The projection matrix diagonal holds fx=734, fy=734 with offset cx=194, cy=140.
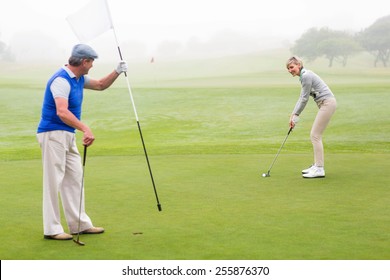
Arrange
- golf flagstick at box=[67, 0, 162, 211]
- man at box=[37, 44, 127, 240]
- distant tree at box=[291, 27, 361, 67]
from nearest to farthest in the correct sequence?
man at box=[37, 44, 127, 240], golf flagstick at box=[67, 0, 162, 211], distant tree at box=[291, 27, 361, 67]

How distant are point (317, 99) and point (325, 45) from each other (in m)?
21.8

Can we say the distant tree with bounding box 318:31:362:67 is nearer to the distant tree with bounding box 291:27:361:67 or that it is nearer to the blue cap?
the distant tree with bounding box 291:27:361:67

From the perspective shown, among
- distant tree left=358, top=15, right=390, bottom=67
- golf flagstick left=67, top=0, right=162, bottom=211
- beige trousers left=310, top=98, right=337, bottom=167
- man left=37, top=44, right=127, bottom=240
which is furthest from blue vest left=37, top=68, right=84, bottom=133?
distant tree left=358, top=15, right=390, bottom=67

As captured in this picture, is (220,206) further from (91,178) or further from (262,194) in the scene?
(91,178)

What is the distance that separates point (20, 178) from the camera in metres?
8.52

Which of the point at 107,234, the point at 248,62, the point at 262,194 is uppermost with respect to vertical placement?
the point at 107,234

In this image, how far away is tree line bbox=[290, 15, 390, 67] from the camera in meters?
29.1

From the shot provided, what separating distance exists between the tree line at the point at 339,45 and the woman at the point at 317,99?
67.9ft

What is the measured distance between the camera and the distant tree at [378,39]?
27.5 metres

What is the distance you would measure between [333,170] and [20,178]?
3.77 meters

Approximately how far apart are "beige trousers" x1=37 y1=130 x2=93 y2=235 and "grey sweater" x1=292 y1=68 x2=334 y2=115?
360 cm

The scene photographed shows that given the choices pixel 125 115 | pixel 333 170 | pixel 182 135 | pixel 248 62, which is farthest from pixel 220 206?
pixel 248 62

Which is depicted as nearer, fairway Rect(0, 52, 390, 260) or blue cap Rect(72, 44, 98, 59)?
fairway Rect(0, 52, 390, 260)

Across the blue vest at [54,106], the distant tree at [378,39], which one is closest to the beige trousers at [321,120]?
the blue vest at [54,106]
